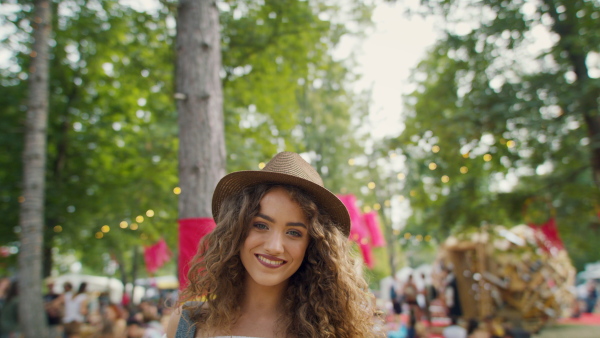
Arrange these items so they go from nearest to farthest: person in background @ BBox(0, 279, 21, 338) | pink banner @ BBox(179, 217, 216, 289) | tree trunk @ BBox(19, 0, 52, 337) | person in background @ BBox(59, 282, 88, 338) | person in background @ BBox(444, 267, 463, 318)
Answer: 1. pink banner @ BBox(179, 217, 216, 289)
2. tree trunk @ BBox(19, 0, 52, 337)
3. person in background @ BBox(0, 279, 21, 338)
4. person in background @ BBox(59, 282, 88, 338)
5. person in background @ BBox(444, 267, 463, 318)

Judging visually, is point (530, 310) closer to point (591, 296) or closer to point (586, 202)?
point (586, 202)

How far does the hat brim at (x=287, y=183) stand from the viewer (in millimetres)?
1941

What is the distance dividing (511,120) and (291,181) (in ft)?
19.2

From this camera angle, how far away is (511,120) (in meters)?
6.59

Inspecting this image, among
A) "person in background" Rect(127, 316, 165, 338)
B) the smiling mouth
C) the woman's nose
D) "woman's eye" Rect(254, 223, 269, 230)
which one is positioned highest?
"woman's eye" Rect(254, 223, 269, 230)

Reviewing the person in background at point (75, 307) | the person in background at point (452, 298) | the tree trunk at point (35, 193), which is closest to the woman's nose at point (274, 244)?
the tree trunk at point (35, 193)

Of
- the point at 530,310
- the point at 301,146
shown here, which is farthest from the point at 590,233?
the point at 301,146

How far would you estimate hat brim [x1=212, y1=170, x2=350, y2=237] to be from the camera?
6.37ft

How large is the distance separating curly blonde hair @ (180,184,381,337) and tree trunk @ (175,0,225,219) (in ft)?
4.07

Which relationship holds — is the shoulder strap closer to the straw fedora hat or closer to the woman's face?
the woman's face

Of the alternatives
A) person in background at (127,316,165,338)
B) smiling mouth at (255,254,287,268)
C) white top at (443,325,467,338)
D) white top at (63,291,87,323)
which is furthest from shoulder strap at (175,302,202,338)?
white top at (63,291,87,323)

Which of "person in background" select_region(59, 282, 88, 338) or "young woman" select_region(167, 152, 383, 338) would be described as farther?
"person in background" select_region(59, 282, 88, 338)

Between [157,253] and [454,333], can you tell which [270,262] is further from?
[157,253]

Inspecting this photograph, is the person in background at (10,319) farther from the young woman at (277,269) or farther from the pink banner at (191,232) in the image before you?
the young woman at (277,269)
